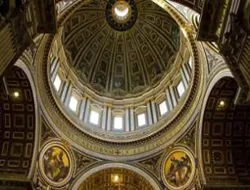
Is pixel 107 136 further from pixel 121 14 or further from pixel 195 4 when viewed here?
pixel 195 4

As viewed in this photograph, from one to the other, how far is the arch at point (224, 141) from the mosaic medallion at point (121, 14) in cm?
1301

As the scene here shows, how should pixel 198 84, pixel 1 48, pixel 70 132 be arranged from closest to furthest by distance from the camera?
pixel 1 48 < pixel 198 84 < pixel 70 132

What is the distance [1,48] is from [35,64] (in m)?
8.61

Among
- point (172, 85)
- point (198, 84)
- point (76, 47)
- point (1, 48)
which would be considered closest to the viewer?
point (1, 48)

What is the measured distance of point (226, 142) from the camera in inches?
764

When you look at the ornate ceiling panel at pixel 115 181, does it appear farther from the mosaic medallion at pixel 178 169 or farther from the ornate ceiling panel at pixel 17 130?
the ornate ceiling panel at pixel 17 130

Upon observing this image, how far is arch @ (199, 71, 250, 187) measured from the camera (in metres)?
18.7

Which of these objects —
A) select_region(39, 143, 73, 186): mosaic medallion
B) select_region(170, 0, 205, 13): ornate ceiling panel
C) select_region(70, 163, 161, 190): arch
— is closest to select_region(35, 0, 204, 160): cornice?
select_region(70, 163, 161, 190): arch

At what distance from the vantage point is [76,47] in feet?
91.3

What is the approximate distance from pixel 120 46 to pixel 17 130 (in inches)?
534

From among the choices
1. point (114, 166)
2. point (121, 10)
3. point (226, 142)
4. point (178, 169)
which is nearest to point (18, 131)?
point (114, 166)

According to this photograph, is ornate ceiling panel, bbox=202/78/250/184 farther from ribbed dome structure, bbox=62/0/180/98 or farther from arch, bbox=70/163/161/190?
ribbed dome structure, bbox=62/0/180/98

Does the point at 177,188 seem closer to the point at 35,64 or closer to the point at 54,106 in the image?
the point at 54,106

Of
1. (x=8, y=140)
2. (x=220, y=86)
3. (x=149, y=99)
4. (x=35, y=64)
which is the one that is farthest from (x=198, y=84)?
(x=8, y=140)
